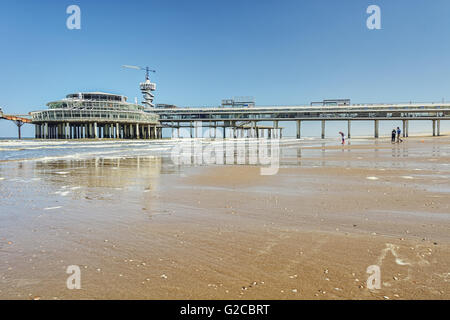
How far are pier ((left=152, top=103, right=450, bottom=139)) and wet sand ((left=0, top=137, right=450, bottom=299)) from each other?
288ft

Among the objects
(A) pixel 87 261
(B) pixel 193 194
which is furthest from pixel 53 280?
(B) pixel 193 194

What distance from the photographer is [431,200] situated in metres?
5.64

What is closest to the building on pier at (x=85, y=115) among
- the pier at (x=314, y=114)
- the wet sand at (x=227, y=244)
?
the pier at (x=314, y=114)

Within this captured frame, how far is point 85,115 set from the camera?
88.2 m

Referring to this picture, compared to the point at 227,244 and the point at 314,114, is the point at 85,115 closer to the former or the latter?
the point at 314,114

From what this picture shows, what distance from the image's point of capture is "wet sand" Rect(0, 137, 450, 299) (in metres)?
2.45

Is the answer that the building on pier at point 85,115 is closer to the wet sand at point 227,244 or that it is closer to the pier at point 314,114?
the pier at point 314,114

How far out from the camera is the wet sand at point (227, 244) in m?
2.45

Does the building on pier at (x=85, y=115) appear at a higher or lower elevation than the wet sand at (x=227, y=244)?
higher

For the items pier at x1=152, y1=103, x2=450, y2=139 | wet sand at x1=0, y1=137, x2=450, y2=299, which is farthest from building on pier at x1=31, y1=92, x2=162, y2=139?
wet sand at x1=0, y1=137, x2=450, y2=299

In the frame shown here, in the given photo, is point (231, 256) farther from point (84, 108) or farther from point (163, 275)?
point (84, 108)

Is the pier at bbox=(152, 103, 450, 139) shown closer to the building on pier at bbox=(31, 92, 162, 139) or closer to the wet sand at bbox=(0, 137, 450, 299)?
the building on pier at bbox=(31, 92, 162, 139)

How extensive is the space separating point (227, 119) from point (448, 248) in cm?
10027

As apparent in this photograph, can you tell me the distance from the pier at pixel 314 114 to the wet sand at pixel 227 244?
8790 centimetres
